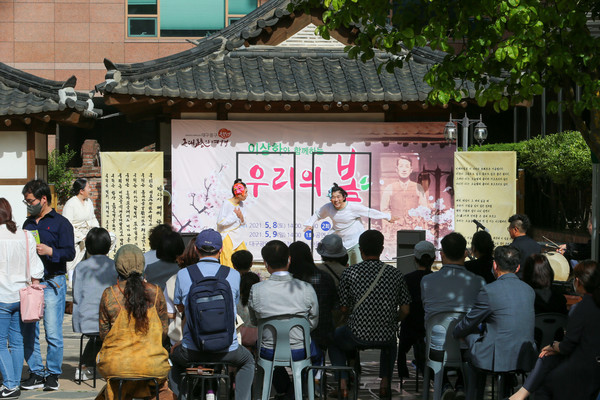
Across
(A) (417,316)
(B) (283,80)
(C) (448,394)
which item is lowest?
(C) (448,394)

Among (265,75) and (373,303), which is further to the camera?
(265,75)

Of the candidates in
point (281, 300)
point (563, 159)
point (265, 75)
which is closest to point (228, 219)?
point (265, 75)

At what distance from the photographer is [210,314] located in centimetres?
639

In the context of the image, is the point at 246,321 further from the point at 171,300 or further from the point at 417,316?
the point at 417,316

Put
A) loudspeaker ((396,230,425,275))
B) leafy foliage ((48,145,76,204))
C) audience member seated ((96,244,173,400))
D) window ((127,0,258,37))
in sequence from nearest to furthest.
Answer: audience member seated ((96,244,173,400)) → loudspeaker ((396,230,425,275)) → leafy foliage ((48,145,76,204)) → window ((127,0,258,37))

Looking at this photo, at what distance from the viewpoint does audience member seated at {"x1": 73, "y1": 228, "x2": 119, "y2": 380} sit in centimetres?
807

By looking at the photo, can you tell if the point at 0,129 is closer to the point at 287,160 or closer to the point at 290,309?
the point at 287,160

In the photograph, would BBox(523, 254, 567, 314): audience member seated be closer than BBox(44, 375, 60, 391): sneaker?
Yes

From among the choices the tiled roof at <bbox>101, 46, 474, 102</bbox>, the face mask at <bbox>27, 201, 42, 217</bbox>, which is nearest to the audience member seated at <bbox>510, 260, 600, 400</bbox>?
the face mask at <bbox>27, 201, 42, 217</bbox>

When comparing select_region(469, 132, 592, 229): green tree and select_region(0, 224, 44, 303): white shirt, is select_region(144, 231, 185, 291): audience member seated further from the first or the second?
select_region(469, 132, 592, 229): green tree

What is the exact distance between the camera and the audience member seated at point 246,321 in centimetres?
771

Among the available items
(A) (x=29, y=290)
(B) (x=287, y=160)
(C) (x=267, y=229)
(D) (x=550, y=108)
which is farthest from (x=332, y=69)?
(A) (x=29, y=290)

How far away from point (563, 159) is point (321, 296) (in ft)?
35.7

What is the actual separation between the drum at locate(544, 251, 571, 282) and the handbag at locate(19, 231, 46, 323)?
21.1 ft
